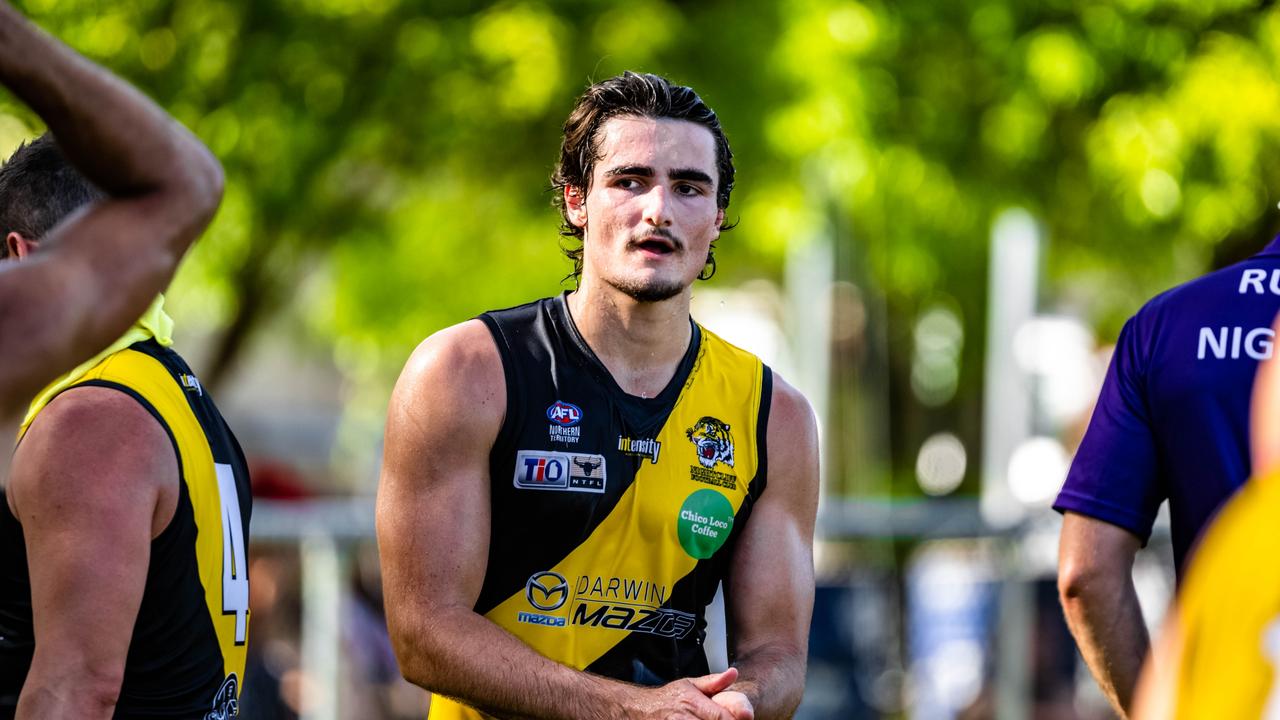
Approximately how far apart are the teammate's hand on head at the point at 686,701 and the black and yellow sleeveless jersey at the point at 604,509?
0.22 meters

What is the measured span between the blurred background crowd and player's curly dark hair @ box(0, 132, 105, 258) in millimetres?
6319

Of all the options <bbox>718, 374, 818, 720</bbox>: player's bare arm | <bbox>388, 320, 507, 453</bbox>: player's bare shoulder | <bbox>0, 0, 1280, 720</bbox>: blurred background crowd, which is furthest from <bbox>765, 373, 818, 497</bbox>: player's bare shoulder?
<bbox>0, 0, 1280, 720</bbox>: blurred background crowd

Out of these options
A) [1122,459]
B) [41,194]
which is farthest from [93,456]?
[1122,459]

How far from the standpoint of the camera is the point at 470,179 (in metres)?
14.6

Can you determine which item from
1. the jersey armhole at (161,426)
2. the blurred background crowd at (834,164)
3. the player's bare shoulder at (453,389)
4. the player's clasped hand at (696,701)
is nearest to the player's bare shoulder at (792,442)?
the player's clasped hand at (696,701)

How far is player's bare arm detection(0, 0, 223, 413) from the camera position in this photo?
2.49 metres

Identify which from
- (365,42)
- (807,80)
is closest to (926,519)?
(807,80)

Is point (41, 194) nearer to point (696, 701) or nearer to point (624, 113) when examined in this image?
point (624, 113)

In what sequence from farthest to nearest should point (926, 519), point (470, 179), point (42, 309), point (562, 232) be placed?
point (470, 179)
point (926, 519)
point (562, 232)
point (42, 309)

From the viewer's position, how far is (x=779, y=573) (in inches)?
176

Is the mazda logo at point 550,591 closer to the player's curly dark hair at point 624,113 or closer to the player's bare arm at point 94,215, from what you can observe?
the player's curly dark hair at point 624,113

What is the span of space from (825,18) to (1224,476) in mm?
7588

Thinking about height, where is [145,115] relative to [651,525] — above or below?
above

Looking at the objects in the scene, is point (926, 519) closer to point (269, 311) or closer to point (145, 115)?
point (269, 311)
